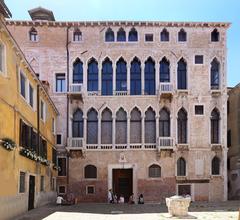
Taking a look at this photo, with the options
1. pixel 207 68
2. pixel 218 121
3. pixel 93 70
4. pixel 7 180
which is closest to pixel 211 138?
pixel 218 121

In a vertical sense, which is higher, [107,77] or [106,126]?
[107,77]

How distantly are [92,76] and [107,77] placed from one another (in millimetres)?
1211

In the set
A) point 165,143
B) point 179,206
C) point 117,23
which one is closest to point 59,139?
point 165,143

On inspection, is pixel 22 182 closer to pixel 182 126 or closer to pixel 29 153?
pixel 29 153

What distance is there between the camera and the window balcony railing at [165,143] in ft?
119

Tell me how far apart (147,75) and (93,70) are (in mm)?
4351

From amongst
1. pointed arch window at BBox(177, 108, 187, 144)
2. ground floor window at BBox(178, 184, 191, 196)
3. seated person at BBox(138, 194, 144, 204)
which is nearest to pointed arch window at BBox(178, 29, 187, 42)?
pointed arch window at BBox(177, 108, 187, 144)

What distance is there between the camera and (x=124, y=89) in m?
37.6

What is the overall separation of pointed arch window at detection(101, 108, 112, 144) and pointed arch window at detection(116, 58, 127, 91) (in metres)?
2.13

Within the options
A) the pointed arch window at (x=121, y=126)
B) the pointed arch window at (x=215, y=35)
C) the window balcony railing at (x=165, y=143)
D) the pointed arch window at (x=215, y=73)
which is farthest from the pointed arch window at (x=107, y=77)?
the pointed arch window at (x=215, y=35)

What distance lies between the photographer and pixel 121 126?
37.5 meters

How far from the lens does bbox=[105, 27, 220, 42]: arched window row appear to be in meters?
38.1

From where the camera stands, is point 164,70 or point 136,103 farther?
point 164,70

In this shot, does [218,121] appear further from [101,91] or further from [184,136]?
[101,91]
